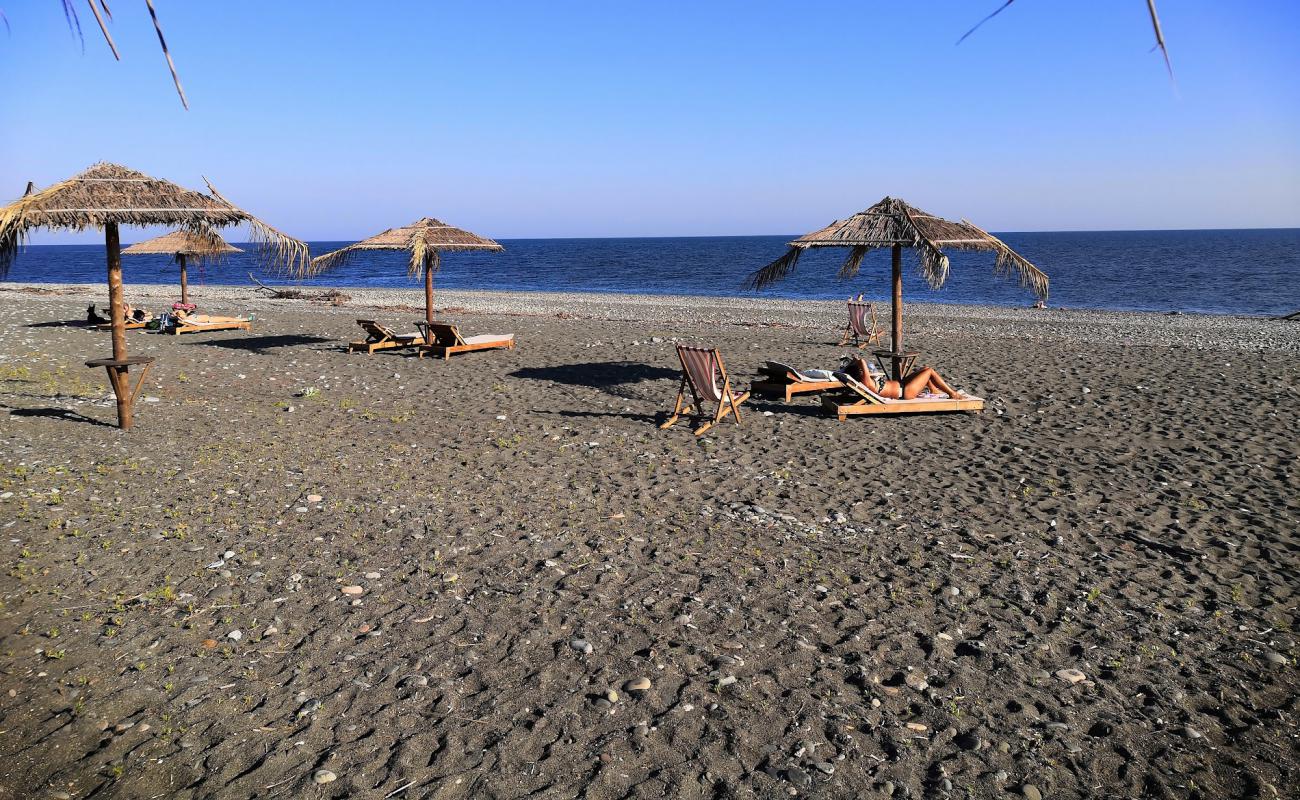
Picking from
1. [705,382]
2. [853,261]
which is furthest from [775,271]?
[705,382]

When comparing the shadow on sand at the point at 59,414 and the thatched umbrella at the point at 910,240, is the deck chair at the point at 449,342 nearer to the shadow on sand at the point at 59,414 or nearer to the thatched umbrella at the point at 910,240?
the shadow on sand at the point at 59,414

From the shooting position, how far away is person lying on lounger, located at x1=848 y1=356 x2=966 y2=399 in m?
10.0

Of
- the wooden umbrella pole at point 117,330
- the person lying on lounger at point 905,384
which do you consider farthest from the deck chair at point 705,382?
the wooden umbrella pole at point 117,330

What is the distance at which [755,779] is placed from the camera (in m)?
3.30

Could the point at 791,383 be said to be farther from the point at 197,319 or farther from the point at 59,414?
the point at 197,319

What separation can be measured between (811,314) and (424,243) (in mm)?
14751

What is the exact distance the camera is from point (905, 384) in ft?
33.9

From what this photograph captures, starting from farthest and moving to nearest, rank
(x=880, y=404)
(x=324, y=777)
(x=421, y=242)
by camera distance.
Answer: (x=421, y=242) → (x=880, y=404) → (x=324, y=777)

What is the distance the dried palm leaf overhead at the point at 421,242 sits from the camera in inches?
557

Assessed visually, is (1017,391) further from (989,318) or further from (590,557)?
(989,318)

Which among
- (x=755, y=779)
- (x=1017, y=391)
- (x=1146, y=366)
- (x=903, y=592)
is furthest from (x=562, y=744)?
→ (x=1146, y=366)

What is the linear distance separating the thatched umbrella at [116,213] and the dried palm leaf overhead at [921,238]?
682cm

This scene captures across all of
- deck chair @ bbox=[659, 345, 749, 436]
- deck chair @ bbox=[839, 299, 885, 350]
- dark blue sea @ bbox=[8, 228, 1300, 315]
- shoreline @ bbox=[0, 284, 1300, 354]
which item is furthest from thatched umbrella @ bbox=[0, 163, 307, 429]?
dark blue sea @ bbox=[8, 228, 1300, 315]

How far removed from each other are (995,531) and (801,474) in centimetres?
190
